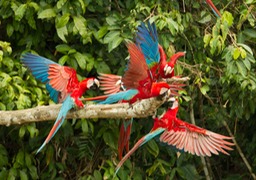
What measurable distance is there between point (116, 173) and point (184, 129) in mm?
707

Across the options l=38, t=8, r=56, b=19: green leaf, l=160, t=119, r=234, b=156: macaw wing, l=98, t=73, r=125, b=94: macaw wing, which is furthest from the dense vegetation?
l=160, t=119, r=234, b=156: macaw wing

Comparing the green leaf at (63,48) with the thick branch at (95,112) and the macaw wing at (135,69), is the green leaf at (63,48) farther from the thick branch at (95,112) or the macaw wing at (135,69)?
the macaw wing at (135,69)

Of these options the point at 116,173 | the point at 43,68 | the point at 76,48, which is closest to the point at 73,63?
the point at 76,48

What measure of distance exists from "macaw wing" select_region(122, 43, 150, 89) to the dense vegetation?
1.84ft

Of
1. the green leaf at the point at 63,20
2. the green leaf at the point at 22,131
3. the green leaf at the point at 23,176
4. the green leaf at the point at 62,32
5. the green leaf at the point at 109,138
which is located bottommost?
the green leaf at the point at 23,176

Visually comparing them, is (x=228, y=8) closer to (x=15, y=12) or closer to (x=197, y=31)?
(x=197, y=31)

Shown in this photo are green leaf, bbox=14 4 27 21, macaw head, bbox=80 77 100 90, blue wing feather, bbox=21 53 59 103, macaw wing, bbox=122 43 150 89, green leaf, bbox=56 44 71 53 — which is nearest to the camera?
macaw wing, bbox=122 43 150 89

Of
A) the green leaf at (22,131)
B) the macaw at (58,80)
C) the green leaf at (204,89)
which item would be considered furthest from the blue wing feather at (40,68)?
the green leaf at (204,89)

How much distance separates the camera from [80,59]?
3498 millimetres

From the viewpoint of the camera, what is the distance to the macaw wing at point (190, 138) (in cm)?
313

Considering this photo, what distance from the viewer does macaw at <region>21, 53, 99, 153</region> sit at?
2.99m

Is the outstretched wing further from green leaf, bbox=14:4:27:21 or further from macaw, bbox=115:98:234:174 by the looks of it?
macaw, bbox=115:98:234:174

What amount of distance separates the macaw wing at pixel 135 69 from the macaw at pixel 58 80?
250 millimetres

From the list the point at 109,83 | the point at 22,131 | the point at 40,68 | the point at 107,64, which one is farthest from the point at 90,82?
the point at 107,64
